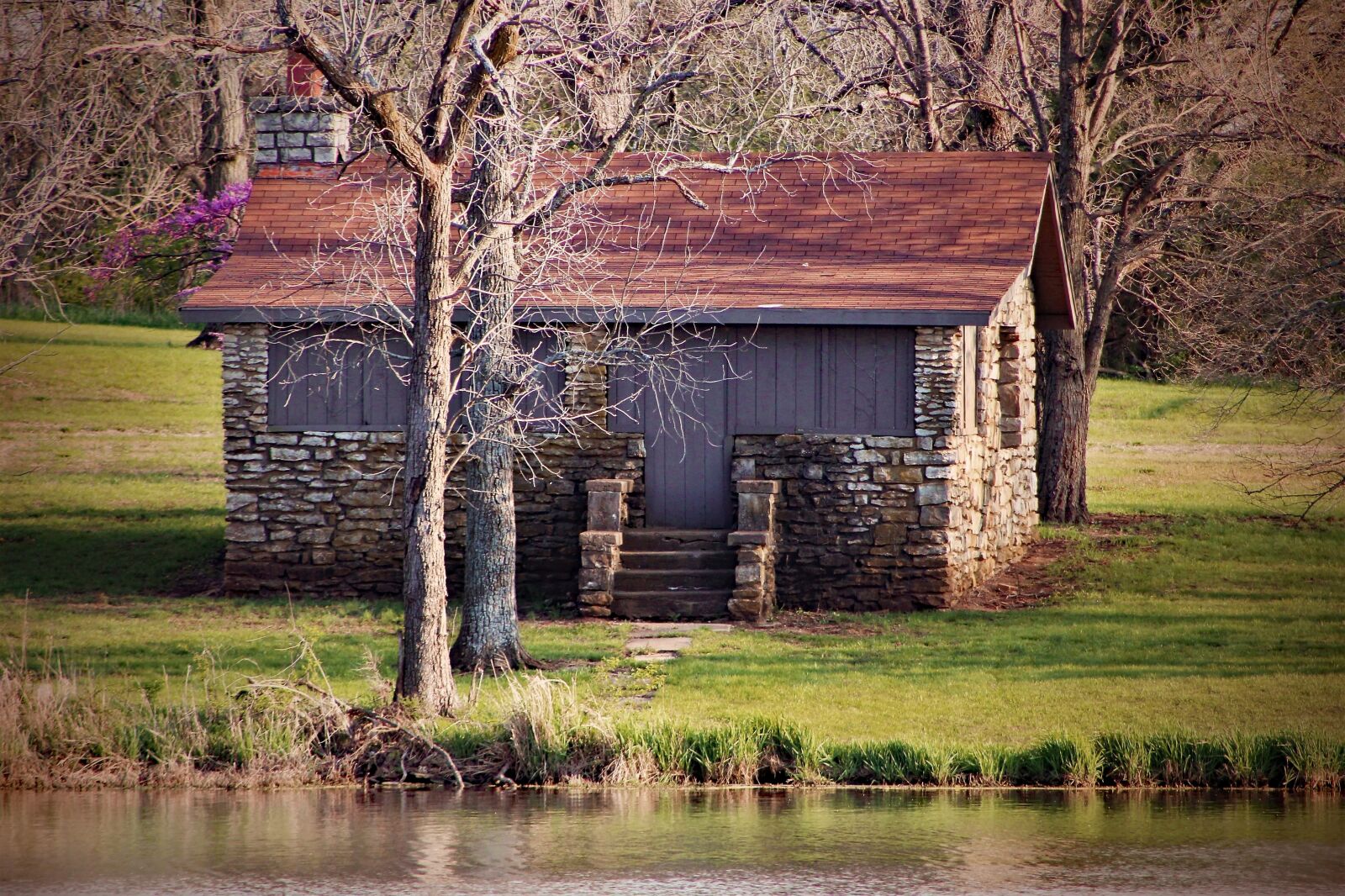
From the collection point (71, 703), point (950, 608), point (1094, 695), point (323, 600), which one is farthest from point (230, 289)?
point (1094, 695)

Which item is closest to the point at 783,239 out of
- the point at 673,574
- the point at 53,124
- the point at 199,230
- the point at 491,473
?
the point at 673,574

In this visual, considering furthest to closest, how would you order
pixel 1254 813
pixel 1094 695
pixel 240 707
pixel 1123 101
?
1. pixel 1123 101
2. pixel 1094 695
3. pixel 240 707
4. pixel 1254 813

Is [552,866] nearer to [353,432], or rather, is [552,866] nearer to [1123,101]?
[353,432]

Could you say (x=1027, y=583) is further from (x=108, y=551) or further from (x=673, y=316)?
(x=108, y=551)

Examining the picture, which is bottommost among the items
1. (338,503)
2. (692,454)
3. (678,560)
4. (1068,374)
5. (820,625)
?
(820,625)

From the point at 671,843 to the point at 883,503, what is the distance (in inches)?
305

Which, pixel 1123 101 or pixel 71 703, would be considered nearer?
pixel 71 703

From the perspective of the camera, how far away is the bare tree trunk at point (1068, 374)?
1981 centimetres

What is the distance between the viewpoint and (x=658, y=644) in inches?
539

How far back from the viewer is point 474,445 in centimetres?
1305

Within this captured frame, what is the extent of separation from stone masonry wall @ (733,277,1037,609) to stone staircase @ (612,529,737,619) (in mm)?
694

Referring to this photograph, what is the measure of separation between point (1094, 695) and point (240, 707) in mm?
6051

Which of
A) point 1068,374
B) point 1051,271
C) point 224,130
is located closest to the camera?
point 1051,271

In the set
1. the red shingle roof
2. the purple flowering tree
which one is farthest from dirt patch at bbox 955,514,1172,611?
the purple flowering tree
